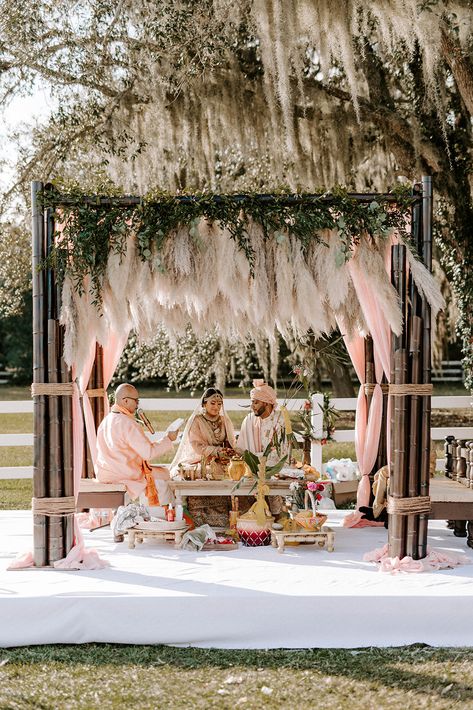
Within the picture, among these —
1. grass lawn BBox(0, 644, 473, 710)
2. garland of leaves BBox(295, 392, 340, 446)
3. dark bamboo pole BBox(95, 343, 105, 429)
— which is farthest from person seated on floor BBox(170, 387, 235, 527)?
grass lawn BBox(0, 644, 473, 710)

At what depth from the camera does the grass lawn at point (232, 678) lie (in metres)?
4.12

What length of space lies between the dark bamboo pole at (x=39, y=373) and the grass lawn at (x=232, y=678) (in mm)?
1063

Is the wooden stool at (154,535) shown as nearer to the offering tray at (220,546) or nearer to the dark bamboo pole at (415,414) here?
the offering tray at (220,546)

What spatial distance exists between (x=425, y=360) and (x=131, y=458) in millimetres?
2639

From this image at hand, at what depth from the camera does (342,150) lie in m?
9.41

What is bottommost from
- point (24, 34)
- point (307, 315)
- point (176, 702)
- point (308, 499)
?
point (176, 702)

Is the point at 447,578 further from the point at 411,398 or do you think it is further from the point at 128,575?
the point at 128,575

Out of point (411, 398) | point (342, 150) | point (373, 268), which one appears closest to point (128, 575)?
point (411, 398)

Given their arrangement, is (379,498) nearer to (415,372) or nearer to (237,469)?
(237,469)

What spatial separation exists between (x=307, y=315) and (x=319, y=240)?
529 millimetres

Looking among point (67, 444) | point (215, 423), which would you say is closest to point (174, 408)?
point (215, 423)

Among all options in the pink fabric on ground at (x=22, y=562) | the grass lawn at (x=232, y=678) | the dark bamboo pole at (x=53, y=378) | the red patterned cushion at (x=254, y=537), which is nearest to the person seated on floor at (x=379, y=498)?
the red patterned cushion at (x=254, y=537)

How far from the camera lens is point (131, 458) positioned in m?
7.13

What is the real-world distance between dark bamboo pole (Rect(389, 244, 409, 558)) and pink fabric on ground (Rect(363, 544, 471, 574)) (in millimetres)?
92
